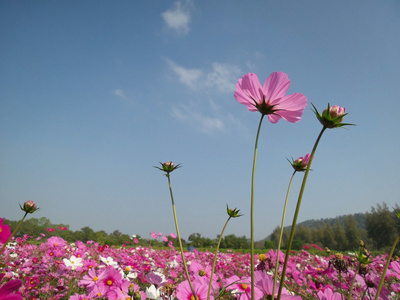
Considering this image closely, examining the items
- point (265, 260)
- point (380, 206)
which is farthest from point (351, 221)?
point (265, 260)

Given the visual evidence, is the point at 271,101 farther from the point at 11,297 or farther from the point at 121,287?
the point at 121,287

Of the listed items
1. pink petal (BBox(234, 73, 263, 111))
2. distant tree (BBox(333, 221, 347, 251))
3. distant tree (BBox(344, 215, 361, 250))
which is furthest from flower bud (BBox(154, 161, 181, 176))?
distant tree (BBox(333, 221, 347, 251))

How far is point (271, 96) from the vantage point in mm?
658

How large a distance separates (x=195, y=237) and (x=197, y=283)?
28.4 feet

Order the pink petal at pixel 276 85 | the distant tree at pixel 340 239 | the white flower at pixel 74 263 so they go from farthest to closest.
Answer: the distant tree at pixel 340 239, the white flower at pixel 74 263, the pink petal at pixel 276 85

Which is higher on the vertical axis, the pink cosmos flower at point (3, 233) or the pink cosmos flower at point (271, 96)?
the pink cosmos flower at point (271, 96)

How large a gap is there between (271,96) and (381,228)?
37383 mm

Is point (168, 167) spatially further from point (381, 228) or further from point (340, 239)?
point (340, 239)

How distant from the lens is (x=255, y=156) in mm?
544

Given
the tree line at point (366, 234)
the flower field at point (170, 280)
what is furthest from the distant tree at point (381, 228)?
the flower field at point (170, 280)

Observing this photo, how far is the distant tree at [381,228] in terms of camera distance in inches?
1125

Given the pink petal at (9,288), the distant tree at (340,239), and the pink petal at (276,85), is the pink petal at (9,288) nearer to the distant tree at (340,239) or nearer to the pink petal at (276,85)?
the pink petal at (276,85)

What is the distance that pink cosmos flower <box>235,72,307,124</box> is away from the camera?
646mm

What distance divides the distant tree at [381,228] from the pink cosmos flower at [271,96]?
1414 inches
